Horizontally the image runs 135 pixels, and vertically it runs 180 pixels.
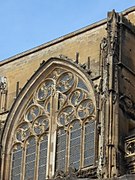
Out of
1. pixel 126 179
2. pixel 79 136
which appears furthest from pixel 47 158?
pixel 126 179

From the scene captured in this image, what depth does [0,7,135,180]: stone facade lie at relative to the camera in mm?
20703

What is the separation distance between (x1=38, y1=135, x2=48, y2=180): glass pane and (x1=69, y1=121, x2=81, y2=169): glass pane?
0.88 m

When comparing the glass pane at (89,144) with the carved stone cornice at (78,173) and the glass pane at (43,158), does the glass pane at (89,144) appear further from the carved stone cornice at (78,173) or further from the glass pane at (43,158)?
the glass pane at (43,158)

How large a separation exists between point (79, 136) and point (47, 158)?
1088 millimetres

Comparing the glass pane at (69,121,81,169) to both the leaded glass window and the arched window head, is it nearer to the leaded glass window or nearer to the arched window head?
the arched window head

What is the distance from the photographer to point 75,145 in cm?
2239

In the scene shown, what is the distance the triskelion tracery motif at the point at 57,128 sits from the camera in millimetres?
22266

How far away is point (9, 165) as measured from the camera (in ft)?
78.3

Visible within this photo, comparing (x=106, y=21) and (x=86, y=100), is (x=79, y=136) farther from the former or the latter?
(x=106, y=21)

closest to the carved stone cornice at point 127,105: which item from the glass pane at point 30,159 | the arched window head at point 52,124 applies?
the arched window head at point 52,124

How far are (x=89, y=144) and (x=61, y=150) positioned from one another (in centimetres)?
96

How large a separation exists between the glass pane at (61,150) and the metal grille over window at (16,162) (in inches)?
55.5

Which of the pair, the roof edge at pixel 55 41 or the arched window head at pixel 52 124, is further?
the roof edge at pixel 55 41

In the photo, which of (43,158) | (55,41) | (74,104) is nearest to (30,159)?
(43,158)
